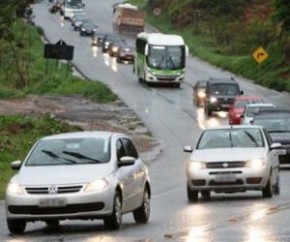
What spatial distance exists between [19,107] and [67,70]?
824 inches

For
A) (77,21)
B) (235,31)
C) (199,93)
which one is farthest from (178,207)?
(77,21)

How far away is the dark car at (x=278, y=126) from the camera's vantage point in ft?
119

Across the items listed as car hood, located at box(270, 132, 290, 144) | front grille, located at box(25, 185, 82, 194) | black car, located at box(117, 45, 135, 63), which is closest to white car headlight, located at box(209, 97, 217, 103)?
car hood, located at box(270, 132, 290, 144)

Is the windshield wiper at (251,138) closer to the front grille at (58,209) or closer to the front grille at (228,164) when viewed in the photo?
the front grille at (228,164)

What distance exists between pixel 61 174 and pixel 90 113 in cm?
4404

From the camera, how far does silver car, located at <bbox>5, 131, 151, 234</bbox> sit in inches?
715

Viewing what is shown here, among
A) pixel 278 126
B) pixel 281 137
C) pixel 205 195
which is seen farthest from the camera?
pixel 278 126

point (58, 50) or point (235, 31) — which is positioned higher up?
point (58, 50)

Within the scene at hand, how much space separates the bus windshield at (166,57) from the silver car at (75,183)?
59637 millimetres

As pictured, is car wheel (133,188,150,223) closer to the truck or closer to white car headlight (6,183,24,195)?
white car headlight (6,183,24,195)

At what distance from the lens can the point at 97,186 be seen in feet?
60.1

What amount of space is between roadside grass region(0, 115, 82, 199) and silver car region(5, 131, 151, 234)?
13934 mm

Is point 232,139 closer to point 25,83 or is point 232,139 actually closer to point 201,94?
point 201,94

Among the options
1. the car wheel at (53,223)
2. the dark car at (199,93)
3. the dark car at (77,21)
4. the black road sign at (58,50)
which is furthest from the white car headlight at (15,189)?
the dark car at (77,21)
